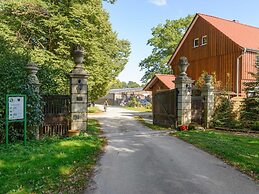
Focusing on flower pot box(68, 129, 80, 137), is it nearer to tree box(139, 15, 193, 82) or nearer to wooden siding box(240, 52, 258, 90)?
wooden siding box(240, 52, 258, 90)

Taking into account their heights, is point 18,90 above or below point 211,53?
Result: below

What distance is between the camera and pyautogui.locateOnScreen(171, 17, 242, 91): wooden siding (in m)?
20.7

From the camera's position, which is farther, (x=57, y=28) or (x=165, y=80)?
(x=165, y=80)

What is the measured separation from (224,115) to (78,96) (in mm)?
8759

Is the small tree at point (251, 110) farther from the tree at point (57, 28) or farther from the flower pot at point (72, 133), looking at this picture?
the tree at point (57, 28)

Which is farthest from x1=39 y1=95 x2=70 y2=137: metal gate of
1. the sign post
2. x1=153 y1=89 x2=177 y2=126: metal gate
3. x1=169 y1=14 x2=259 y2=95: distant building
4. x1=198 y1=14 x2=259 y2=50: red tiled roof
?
x1=198 y1=14 x2=259 y2=50: red tiled roof

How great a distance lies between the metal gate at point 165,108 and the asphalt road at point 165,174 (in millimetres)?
5303

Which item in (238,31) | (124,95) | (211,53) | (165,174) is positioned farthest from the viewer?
(124,95)

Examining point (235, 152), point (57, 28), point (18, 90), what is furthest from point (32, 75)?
point (57, 28)

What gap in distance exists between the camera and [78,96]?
431 inches

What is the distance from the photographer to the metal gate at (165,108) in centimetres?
1392

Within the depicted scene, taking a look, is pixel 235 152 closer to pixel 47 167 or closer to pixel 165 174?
pixel 165 174

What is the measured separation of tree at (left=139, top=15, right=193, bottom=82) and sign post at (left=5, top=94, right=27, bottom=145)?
105 ft

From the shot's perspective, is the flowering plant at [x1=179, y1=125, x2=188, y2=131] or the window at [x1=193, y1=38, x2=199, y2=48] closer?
the flowering plant at [x1=179, y1=125, x2=188, y2=131]
